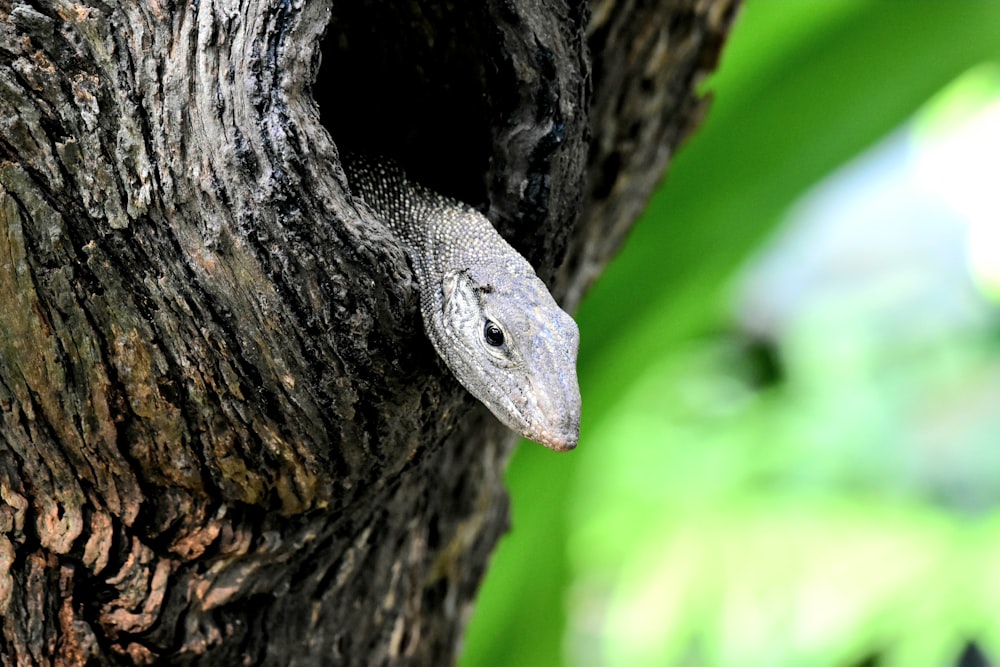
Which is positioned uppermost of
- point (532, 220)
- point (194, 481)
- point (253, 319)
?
point (532, 220)

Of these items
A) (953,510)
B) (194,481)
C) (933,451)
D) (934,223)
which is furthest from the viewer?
(934,223)

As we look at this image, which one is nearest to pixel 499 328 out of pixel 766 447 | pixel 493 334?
pixel 493 334

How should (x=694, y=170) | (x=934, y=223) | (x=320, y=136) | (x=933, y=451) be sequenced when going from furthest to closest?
(x=934, y=223) → (x=933, y=451) → (x=694, y=170) → (x=320, y=136)

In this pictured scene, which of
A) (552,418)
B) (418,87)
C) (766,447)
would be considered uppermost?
(418,87)

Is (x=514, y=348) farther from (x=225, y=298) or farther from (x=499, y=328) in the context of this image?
(x=225, y=298)

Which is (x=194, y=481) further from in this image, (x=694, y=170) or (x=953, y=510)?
(x=953, y=510)

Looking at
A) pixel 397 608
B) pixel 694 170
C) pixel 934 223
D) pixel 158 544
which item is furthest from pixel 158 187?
pixel 934 223
